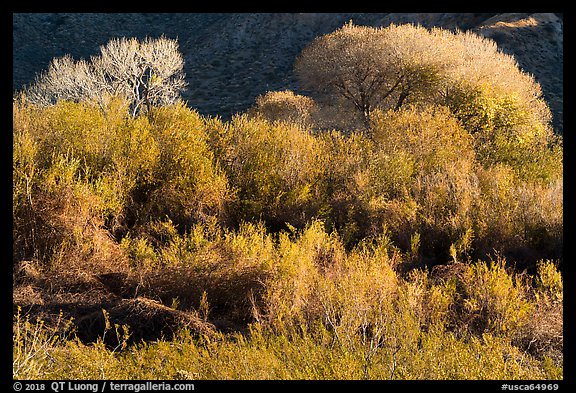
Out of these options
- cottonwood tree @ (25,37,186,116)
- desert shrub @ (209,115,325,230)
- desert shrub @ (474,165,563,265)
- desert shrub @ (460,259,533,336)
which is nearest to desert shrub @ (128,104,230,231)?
desert shrub @ (209,115,325,230)

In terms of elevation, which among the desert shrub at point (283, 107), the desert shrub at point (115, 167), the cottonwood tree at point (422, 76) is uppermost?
the cottonwood tree at point (422, 76)

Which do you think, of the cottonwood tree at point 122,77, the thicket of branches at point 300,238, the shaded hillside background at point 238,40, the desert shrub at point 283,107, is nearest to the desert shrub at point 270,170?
the thicket of branches at point 300,238

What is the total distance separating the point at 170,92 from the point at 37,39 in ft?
101

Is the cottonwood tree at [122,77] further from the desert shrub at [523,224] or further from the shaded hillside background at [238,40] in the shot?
the desert shrub at [523,224]

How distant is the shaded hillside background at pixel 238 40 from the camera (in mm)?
38509

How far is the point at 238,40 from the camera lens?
5378 cm

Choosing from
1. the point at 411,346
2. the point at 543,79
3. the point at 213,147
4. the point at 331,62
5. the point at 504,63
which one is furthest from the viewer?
the point at 543,79

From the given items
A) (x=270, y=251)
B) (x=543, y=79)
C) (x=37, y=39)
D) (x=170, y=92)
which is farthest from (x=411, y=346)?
(x=37, y=39)

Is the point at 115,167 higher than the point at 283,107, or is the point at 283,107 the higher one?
the point at 115,167

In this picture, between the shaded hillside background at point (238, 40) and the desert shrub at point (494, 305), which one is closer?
the desert shrub at point (494, 305)

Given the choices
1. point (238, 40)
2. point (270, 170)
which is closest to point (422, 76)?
point (270, 170)

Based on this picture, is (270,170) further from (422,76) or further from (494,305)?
(422,76)
